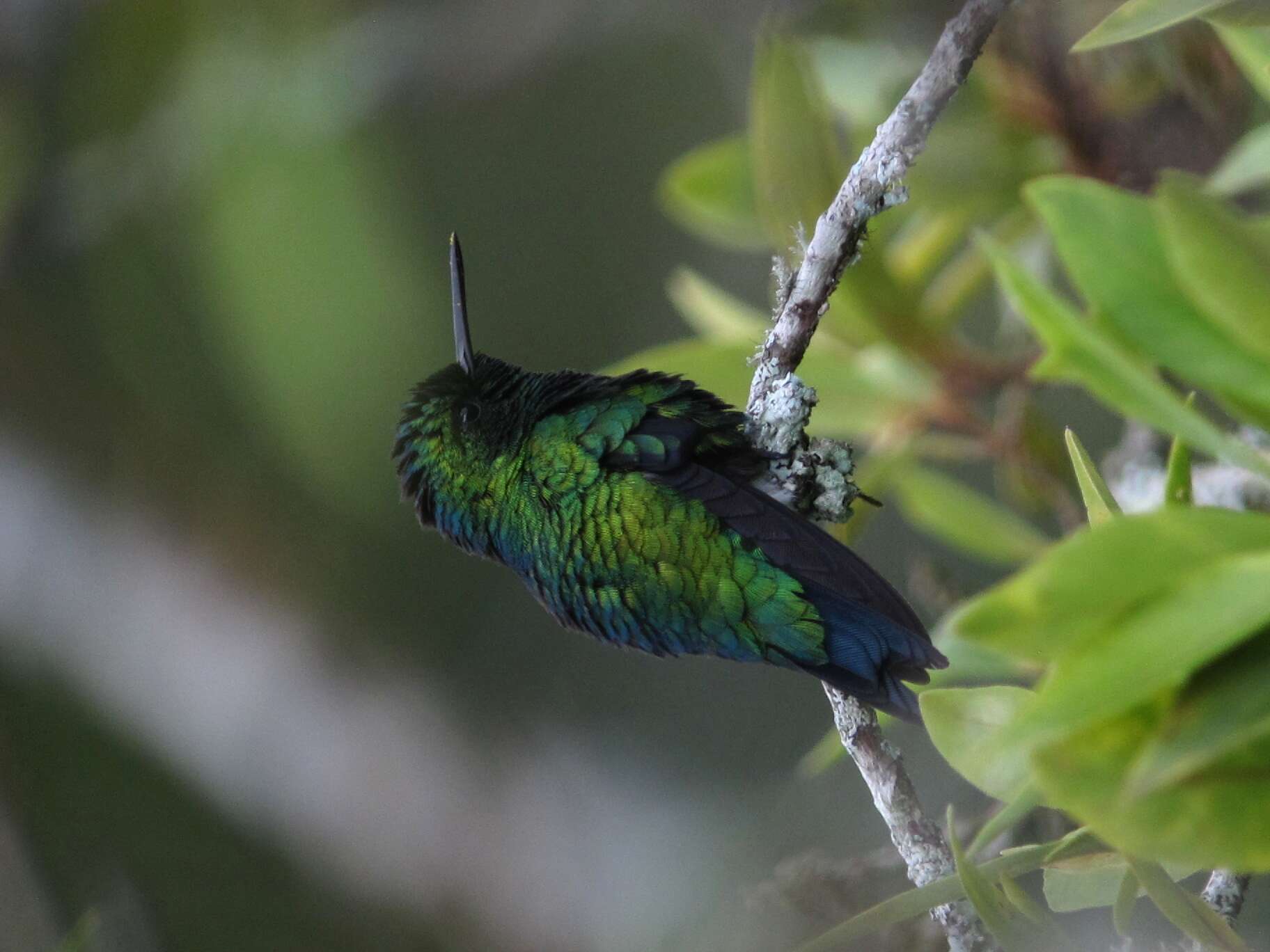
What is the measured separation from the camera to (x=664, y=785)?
7.77 feet

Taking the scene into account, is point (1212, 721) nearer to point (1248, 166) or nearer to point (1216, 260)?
point (1216, 260)

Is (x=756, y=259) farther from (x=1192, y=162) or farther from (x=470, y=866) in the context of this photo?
(x=470, y=866)

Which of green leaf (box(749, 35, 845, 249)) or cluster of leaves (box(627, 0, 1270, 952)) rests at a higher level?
green leaf (box(749, 35, 845, 249))

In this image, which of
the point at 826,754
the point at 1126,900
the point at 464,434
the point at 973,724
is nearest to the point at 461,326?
the point at 464,434

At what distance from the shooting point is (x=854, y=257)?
84cm

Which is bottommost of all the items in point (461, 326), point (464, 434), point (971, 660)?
point (971, 660)

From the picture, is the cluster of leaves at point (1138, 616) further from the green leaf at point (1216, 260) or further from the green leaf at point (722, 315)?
the green leaf at point (722, 315)

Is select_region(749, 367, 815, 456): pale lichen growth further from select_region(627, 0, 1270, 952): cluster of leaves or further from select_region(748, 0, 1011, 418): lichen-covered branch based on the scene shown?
select_region(627, 0, 1270, 952): cluster of leaves

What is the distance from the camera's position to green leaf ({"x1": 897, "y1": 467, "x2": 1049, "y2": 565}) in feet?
4.47

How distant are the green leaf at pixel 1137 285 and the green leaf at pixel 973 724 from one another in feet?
0.71

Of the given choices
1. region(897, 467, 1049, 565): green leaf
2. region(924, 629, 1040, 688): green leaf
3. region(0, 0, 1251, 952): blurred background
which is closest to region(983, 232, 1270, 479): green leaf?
region(924, 629, 1040, 688): green leaf

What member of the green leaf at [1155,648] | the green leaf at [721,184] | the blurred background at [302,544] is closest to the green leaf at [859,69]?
the green leaf at [721,184]

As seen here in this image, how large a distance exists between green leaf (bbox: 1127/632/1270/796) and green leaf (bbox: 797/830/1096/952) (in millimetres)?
189

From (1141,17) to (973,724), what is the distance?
0.41 meters
